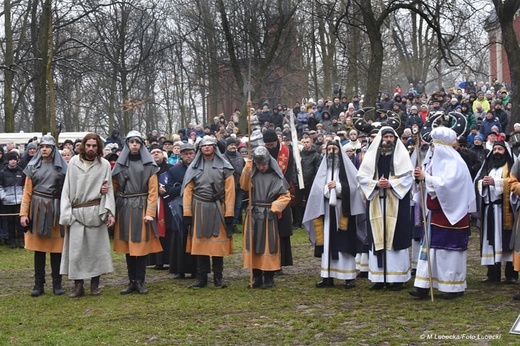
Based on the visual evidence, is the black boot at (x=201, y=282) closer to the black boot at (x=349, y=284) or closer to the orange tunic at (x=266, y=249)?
the orange tunic at (x=266, y=249)

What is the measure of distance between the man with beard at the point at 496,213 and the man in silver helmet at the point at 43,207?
5241 mm

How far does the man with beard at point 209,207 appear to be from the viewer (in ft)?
33.9

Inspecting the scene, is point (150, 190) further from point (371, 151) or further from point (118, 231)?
point (371, 151)

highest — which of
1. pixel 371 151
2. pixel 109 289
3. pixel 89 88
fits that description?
pixel 89 88

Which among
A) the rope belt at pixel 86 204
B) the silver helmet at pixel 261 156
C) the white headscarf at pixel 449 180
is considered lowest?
the rope belt at pixel 86 204

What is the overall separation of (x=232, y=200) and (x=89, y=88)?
75.5 ft

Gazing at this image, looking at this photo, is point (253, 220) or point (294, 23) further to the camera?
point (294, 23)

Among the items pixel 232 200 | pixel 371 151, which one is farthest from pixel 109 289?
Answer: pixel 371 151

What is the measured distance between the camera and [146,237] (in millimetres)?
10102

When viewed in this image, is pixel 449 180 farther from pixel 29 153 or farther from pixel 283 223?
pixel 29 153

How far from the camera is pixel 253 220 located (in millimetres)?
10445

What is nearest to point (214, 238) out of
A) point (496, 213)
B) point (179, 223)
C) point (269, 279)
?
point (269, 279)

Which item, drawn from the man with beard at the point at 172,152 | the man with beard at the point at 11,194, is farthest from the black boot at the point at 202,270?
the man with beard at the point at 11,194

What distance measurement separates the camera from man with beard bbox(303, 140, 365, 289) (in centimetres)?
1036
